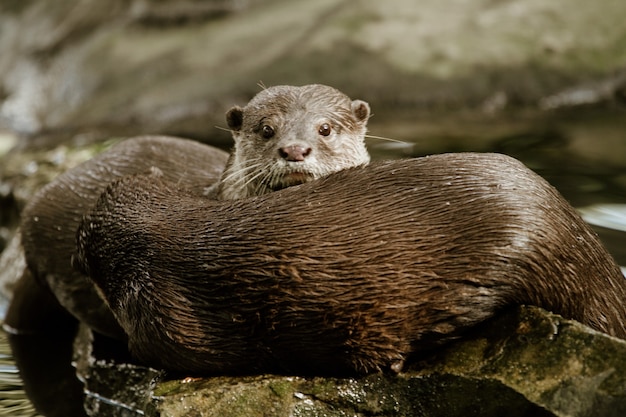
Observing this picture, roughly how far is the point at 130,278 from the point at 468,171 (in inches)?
44.0

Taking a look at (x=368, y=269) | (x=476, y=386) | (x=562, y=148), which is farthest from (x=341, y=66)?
A: (x=476, y=386)

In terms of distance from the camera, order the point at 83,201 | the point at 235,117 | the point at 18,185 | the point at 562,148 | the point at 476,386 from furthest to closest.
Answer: the point at 562,148
the point at 18,185
the point at 83,201
the point at 235,117
the point at 476,386

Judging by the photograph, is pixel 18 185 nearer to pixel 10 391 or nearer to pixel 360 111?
pixel 10 391

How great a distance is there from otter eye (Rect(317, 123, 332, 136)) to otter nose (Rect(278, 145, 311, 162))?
281mm

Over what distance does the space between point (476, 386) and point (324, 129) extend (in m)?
1.23

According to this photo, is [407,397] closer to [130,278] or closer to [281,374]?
[281,374]

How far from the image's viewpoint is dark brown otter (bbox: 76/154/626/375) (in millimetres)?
3057

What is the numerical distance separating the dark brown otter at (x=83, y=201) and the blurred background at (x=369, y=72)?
320cm

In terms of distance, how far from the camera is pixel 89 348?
178 inches

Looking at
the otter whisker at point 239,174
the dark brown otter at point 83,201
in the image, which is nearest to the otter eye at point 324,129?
the otter whisker at point 239,174

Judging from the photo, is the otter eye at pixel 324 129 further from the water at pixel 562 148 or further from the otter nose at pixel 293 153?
the water at pixel 562 148

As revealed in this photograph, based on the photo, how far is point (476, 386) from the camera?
10.0 ft

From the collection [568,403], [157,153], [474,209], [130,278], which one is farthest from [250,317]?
[157,153]

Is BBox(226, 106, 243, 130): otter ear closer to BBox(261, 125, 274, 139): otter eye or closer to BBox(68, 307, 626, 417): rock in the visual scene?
BBox(261, 125, 274, 139): otter eye
